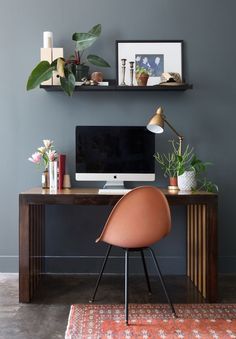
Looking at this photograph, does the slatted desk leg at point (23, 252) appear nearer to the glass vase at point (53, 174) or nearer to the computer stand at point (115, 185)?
the glass vase at point (53, 174)

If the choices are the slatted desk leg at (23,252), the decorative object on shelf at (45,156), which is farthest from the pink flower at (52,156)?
the slatted desk leg at (23,252)

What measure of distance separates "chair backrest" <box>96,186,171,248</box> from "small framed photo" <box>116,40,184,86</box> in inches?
50.4

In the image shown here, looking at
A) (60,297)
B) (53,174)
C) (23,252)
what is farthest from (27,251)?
(53,174)

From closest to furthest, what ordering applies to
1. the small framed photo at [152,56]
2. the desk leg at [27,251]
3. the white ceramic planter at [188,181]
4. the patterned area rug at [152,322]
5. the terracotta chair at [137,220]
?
1. the patterned area rug at [152,322]
2. the terracotta chair at [137,220]
3. the desk leg at [27,251]
4. the white ceramic planter at [188,181]
5. the small framed photo at [152,56]

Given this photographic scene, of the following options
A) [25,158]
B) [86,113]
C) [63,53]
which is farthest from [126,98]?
[25,158]

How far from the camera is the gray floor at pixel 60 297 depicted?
6.59 ft

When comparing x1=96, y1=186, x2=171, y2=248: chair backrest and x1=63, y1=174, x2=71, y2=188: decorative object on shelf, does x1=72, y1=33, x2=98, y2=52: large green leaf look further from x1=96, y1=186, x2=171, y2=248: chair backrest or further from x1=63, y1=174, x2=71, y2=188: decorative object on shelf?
x1=96, y1=186, x2=171, y2=248: chair backrest

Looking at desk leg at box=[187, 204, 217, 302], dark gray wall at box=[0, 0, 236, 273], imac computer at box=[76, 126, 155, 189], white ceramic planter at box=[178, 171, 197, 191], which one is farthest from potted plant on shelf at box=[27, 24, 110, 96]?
desk leg at box=[187, 204, 217, 302]

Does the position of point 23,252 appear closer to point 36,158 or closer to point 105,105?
point 36,158

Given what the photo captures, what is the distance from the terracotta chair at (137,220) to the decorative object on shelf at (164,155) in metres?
0.69

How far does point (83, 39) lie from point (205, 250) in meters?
Result: 1.79

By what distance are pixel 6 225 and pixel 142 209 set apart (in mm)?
1448

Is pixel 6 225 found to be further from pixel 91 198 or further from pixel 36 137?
pixel 91 198

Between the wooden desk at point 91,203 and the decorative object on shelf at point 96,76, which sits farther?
the decorative object on shelf at point 96,76
